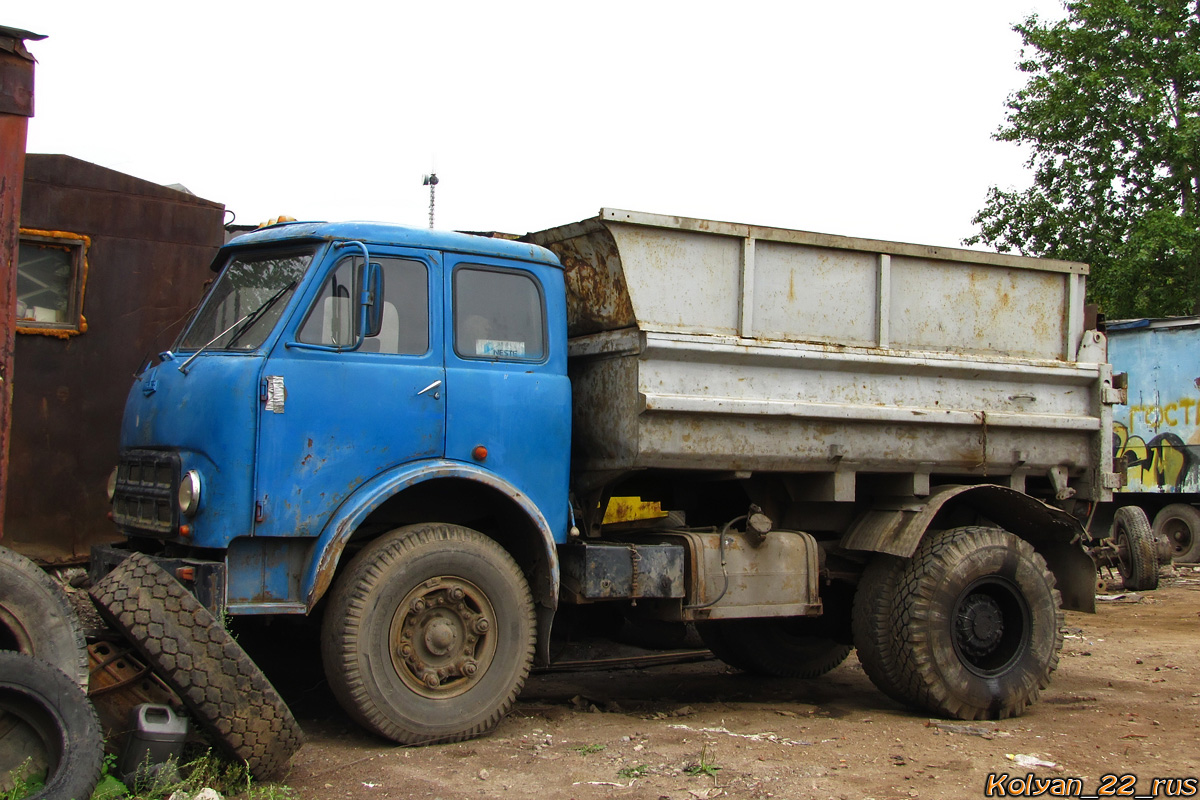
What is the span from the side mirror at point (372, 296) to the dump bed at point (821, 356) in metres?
1.29

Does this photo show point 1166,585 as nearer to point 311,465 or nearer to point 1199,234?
point 1199,234

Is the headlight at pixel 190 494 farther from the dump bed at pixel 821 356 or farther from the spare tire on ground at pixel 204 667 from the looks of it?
the dump bed at pixel 821 356

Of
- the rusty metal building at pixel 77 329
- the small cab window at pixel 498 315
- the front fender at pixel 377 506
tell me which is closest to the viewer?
the front fender at pixel 377 506

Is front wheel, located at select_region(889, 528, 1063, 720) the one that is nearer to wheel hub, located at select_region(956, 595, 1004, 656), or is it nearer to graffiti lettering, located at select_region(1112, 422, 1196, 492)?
wheel hub, located at select_region(956, 595, 1004, 656)

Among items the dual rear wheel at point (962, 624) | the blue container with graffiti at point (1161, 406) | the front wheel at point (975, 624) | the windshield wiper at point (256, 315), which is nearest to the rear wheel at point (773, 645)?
the dual rear wheel at point (962, 624)

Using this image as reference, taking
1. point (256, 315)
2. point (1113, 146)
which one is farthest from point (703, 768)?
point (1113, 146)

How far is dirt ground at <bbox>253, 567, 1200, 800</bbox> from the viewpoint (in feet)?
15.8

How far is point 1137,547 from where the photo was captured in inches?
460

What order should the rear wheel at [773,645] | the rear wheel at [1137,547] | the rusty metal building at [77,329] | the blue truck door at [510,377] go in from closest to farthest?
the blue truck door at [510,377], the rusty metal building at [77,329], the rear wheel at [773,645], the rear wheel at [1137,547]

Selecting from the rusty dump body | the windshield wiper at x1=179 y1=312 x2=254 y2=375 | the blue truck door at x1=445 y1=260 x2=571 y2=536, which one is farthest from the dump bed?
the windshield wiper at x1=179 y1=312 x2=254 y2=375

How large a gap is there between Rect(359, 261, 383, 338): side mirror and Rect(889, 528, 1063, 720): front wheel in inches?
137

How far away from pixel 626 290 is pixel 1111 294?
651 inches

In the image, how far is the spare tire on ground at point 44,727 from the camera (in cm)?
409

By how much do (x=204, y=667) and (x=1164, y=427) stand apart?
1511cm
